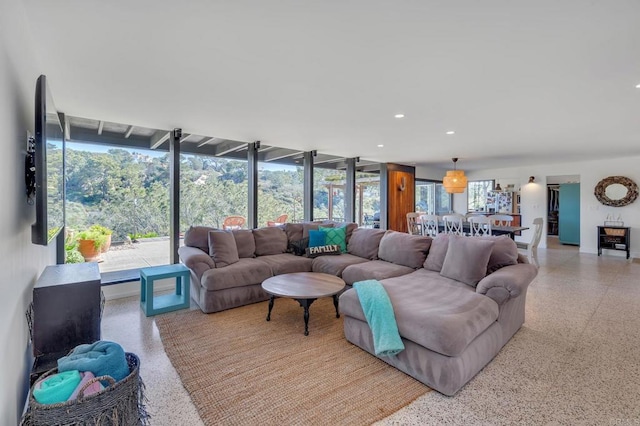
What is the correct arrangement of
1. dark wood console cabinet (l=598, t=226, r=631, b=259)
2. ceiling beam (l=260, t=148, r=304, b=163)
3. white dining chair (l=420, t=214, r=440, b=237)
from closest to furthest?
1. ceiling beam (l=260, t=148, r=304, b=163)
2. white dining chair (l=420, t=214, r=440, b=237)
3. dark wood console cabinet (l=598, t=226, r=631, b=259)

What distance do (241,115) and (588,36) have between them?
3194mm

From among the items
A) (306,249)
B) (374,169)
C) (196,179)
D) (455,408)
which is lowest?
(455,408)

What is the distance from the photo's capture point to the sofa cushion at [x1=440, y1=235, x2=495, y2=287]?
277 centimetres

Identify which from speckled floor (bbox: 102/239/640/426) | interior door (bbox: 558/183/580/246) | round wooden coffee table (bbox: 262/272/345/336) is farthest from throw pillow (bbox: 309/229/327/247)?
interior door (bbox: 558/183/580/246)

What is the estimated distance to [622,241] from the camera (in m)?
6.73

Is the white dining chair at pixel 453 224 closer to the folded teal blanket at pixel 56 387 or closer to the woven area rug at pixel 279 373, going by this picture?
the woven area rug at pixel 279 373

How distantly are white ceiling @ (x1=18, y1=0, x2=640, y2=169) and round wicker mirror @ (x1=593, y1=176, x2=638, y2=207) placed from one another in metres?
3.61

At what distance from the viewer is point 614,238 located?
22.5 ft

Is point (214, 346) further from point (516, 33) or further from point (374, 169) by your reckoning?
point (374, 169)

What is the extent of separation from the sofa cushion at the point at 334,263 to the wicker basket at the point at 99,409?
2.74 metres

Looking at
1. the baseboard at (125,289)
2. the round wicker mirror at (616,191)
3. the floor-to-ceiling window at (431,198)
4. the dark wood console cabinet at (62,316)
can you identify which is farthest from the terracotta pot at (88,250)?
the round wicker mirror at (616,191)

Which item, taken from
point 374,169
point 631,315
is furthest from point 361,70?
point 374,169

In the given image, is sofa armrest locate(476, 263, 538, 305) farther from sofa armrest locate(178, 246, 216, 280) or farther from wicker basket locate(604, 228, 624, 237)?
wicker basket locate(604, 228, 624, 237)

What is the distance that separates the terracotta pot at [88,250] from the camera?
4.00 meters
